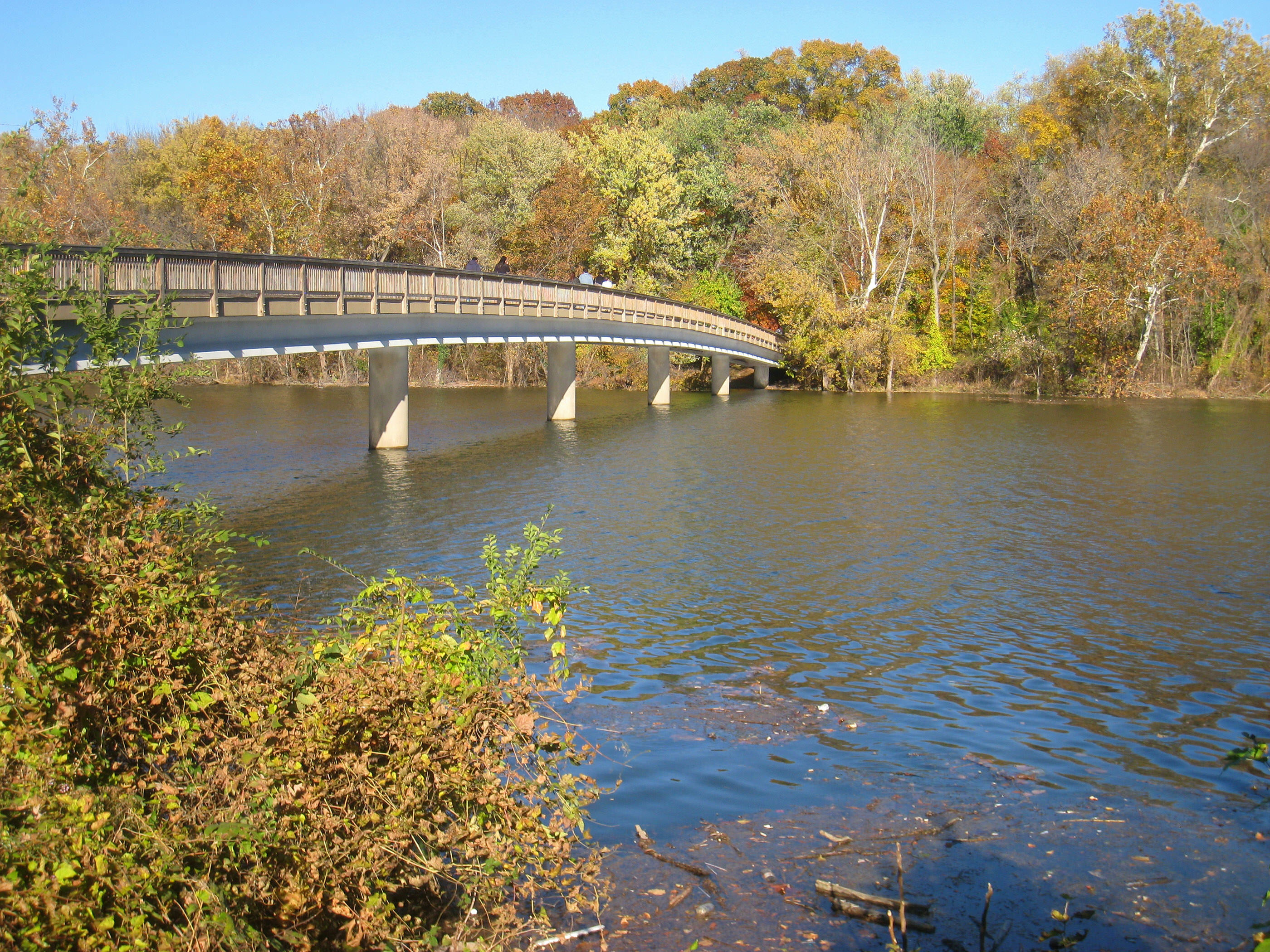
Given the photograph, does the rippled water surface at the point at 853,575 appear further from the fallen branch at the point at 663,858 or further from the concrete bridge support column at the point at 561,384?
the concrete bridge support column at the point at 561,384

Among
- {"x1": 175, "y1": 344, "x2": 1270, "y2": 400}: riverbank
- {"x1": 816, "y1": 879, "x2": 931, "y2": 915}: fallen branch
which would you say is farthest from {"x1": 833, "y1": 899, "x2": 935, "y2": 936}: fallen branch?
{"x1": 175, "y1": 344, "x2": 1270, "y2": 400}: riverbank

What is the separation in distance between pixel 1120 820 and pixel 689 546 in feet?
32.9

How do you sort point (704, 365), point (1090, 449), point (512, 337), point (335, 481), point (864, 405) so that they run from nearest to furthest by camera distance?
point (335, 481) < point (1090, 449) < point (512, 337) < point (864, 405) < point (704, 365)

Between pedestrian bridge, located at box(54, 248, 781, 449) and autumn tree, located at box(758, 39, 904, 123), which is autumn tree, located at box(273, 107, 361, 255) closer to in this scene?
pedestrian bridge, located at box(54, 248, 781, 449)

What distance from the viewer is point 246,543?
16359mm

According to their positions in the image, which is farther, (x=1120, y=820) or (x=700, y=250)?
(x=700, y=250)

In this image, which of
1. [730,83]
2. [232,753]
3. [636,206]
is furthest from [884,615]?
[730,83]

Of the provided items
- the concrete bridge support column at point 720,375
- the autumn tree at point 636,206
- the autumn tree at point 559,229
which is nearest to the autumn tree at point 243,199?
the autumn tree at point 559,229

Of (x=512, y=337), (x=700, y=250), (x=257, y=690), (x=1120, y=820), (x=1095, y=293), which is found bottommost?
(x=1120, y=820)

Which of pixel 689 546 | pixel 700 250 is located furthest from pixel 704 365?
pixel 689 546

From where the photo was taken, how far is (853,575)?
1536 cm

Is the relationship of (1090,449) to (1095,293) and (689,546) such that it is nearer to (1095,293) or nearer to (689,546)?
(689,546)

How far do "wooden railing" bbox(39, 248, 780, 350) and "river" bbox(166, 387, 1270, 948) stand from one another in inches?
143

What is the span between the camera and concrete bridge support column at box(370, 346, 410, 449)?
28547mm
